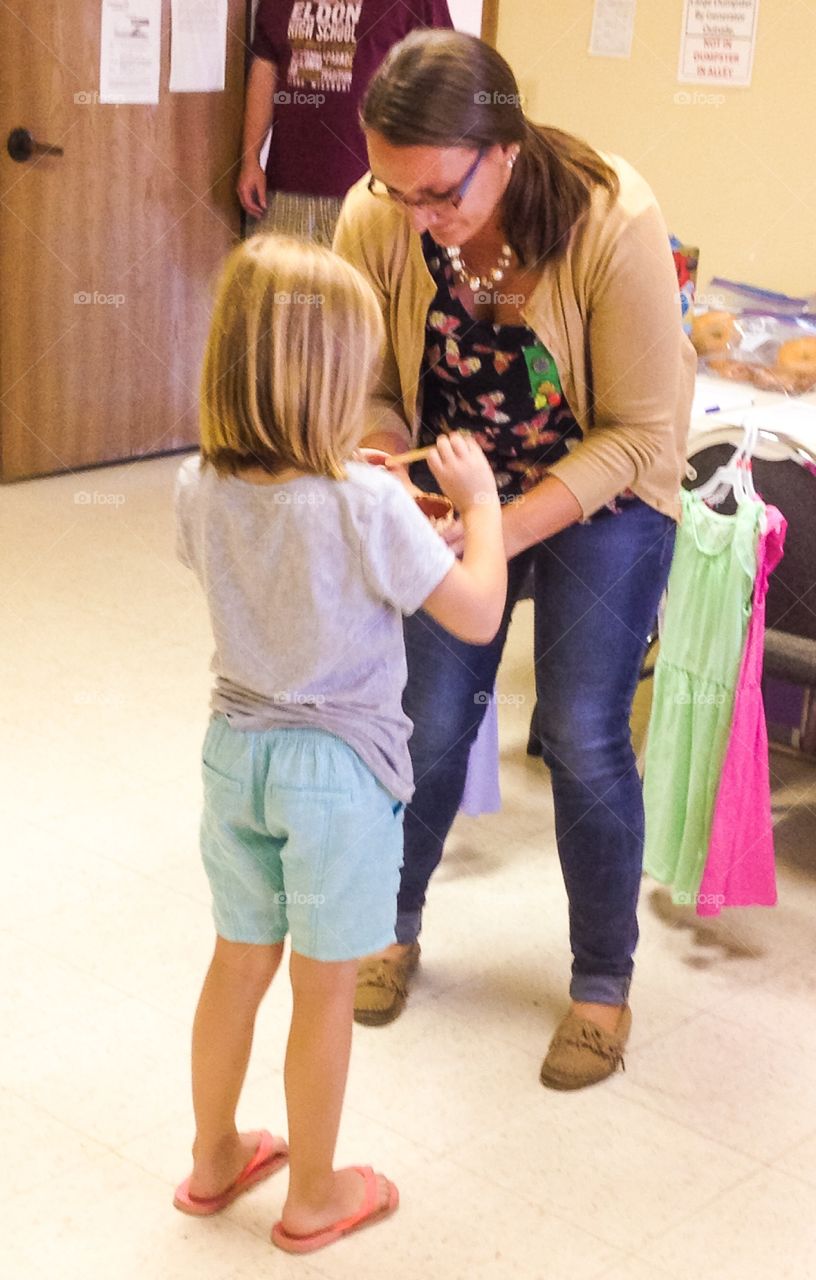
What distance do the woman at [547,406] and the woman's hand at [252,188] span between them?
2.77 m

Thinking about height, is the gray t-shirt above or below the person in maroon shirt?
below

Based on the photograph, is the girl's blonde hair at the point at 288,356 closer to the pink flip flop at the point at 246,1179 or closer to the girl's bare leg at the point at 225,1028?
the girl's bare leg at the point at 225,1028

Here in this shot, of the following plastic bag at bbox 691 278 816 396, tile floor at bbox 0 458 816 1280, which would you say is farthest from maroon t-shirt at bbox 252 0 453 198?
tile floor at bbox 0 458 816 1280

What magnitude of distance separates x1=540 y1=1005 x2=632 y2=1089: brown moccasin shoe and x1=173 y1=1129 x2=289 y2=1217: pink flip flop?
1.23 feet

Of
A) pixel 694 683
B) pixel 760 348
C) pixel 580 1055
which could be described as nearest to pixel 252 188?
pixel 760 348

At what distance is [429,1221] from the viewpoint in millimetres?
1651

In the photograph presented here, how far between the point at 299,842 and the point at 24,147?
3.12 meters

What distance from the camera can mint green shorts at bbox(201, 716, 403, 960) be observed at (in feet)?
4.81

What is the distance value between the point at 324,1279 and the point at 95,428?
329cm

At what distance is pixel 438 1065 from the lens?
1.94 m

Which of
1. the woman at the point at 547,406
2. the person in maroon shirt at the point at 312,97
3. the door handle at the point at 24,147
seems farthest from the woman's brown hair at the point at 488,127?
the door handle at the point at 24,147

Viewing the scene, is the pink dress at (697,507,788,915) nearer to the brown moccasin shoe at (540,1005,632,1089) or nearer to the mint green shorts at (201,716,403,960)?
the brown moccasin shoe at (540,1005,632,1089)

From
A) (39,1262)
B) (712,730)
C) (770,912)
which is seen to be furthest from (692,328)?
(39,1262)

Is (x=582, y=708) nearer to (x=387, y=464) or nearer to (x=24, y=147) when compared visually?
(x=387, y=464)
